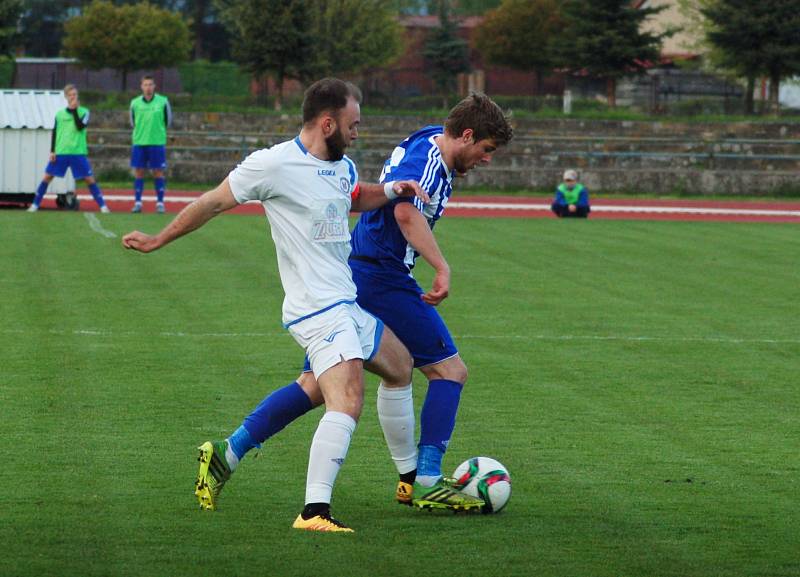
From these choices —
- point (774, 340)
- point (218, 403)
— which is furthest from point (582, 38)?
point (218, 403)

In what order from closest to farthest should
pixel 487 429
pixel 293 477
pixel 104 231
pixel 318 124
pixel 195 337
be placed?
pixel 318 124, pixel 293 477, pixel 487 429, pixel 195 337, pixel 104 231

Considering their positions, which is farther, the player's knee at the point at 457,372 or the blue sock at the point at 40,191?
the blue sock at the point at 40,191

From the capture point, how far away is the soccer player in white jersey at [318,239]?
5.95 metres

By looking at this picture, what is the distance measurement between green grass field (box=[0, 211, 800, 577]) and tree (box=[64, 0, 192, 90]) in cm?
4365

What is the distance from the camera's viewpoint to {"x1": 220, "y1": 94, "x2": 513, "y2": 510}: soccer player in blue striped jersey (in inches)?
252

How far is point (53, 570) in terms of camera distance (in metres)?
5.25

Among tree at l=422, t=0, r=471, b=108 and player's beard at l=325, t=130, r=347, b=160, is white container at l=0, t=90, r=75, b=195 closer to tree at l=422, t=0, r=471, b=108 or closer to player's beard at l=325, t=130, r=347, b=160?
player's beard at l=325, t=130, r=347, b=160

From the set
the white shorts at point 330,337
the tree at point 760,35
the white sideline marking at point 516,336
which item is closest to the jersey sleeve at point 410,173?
the white shorts at point 330,337

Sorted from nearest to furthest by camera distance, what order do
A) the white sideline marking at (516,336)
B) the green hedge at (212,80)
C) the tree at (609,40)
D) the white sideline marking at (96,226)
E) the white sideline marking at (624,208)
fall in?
the white sideline marking at (516,336)
the white sideline marking at (96,226)
the white sideline marking at (624,208)
the tree at (609,40)
the green hedge at (212,80)

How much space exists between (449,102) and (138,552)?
5257 centimetres

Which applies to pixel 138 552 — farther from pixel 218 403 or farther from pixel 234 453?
pixel 218 403

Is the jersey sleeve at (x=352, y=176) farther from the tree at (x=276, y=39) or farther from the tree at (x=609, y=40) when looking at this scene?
the tree at (x=609, y=40)

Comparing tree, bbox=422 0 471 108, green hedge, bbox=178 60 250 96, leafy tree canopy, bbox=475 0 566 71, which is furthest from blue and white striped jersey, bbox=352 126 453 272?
green hedge, bbox=178 60 250 96

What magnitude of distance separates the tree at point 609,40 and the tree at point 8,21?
19523mm
